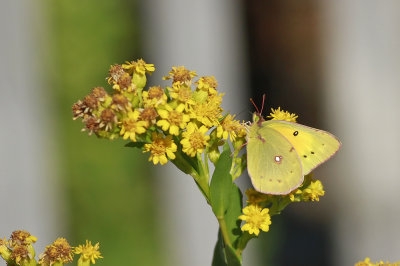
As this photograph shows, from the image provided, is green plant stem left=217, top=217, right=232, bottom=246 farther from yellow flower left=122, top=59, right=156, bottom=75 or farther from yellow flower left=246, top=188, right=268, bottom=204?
→ yellow flower left=122, top=59, right=156, bottom=75

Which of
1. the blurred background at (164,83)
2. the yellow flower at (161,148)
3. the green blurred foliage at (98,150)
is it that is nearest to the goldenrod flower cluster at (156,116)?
the yellow flower at (161,148)

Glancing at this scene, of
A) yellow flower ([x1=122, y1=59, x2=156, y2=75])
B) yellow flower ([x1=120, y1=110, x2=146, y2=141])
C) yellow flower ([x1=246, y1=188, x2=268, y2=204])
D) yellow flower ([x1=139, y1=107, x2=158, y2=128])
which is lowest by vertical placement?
yellow flower ([x1=246, y1=188, x2=268, y2=204])

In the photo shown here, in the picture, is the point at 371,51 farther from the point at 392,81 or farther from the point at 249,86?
the point at 249,86

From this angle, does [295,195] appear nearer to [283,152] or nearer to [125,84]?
[283,152]

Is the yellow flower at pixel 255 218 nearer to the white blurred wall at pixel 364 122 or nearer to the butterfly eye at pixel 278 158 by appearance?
the butterfly eye at pixel 278 158

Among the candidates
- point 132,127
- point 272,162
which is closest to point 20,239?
point 132,127

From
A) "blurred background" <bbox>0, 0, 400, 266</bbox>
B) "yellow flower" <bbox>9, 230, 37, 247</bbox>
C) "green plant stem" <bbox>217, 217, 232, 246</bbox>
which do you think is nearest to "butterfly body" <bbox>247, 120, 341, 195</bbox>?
"green plant stem" <bbox>217, 217, 232, 246</bbox>

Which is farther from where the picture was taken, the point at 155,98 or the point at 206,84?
the point at 206,84
